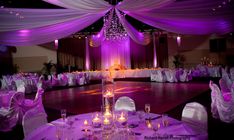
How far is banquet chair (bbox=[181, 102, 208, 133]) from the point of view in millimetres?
2576

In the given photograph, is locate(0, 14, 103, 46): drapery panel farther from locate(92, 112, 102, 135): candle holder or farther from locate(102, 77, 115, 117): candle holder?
locate(92, 112, 102, 135): candle holder

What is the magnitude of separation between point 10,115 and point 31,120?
92.6 inches

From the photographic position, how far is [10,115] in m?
4.69

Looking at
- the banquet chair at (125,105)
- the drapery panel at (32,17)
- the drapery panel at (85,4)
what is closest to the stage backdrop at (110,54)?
the drapery panel at (32,17)

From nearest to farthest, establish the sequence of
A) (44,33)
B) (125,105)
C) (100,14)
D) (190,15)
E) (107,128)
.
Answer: (107,128) → (125,105) → (190,15) → (100,14) → (44,33)

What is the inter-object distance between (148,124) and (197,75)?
1009 cm

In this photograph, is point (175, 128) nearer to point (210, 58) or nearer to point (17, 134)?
point (17, 134)

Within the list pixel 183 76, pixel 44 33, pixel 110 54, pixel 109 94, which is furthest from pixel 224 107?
pixel 110 54

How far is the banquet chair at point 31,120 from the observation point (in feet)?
8.39

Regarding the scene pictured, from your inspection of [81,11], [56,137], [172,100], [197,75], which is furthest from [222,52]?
[56,137]

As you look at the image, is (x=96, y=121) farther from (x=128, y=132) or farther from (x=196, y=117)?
(x=196, y=117)

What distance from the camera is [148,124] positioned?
2.28m

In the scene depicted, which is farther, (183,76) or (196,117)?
(183,76)

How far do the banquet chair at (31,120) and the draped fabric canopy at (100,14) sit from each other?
2.36 metres
